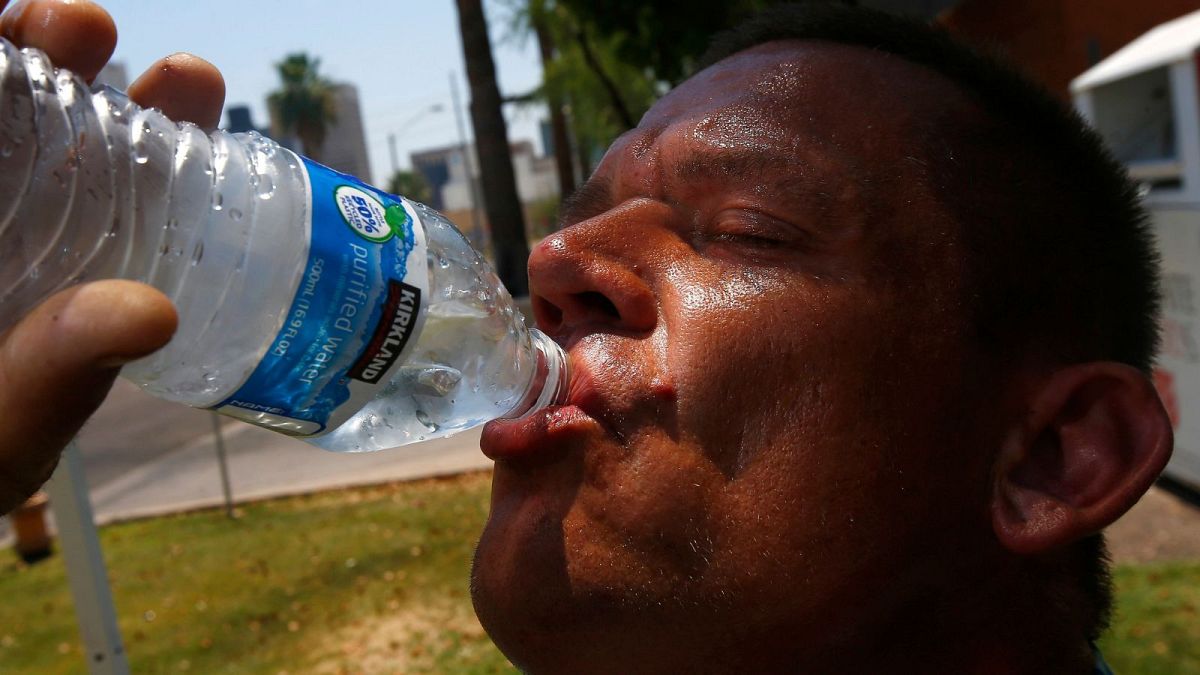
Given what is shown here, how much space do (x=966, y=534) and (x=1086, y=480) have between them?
218mm

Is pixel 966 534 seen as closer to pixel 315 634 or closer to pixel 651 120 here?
pixel 651 120

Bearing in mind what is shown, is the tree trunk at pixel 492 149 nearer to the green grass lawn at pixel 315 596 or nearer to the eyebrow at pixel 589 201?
the green grass lawn at pixel 315 596

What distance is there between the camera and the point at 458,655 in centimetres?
547

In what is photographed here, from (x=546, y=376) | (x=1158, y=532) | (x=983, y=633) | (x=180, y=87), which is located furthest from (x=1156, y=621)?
(x=180, y=87)

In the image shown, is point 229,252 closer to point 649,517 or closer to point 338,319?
point 338,319

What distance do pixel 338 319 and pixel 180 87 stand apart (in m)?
0.66

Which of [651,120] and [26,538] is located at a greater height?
[651,120]

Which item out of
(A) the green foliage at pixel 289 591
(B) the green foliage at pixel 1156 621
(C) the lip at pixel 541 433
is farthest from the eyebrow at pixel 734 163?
(A) the green foliage at pixel 289 591

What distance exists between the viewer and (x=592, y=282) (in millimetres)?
1740

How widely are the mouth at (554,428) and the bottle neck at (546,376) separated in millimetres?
47

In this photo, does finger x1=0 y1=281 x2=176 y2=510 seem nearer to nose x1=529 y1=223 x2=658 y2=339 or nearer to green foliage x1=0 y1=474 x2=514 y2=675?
nose x1=529 y1=223 x2=658 y2=339

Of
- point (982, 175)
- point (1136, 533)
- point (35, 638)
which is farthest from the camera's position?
→ point (35, 638)

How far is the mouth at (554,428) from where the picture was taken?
1.65 m

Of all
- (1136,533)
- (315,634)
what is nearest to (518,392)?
(315,634)
